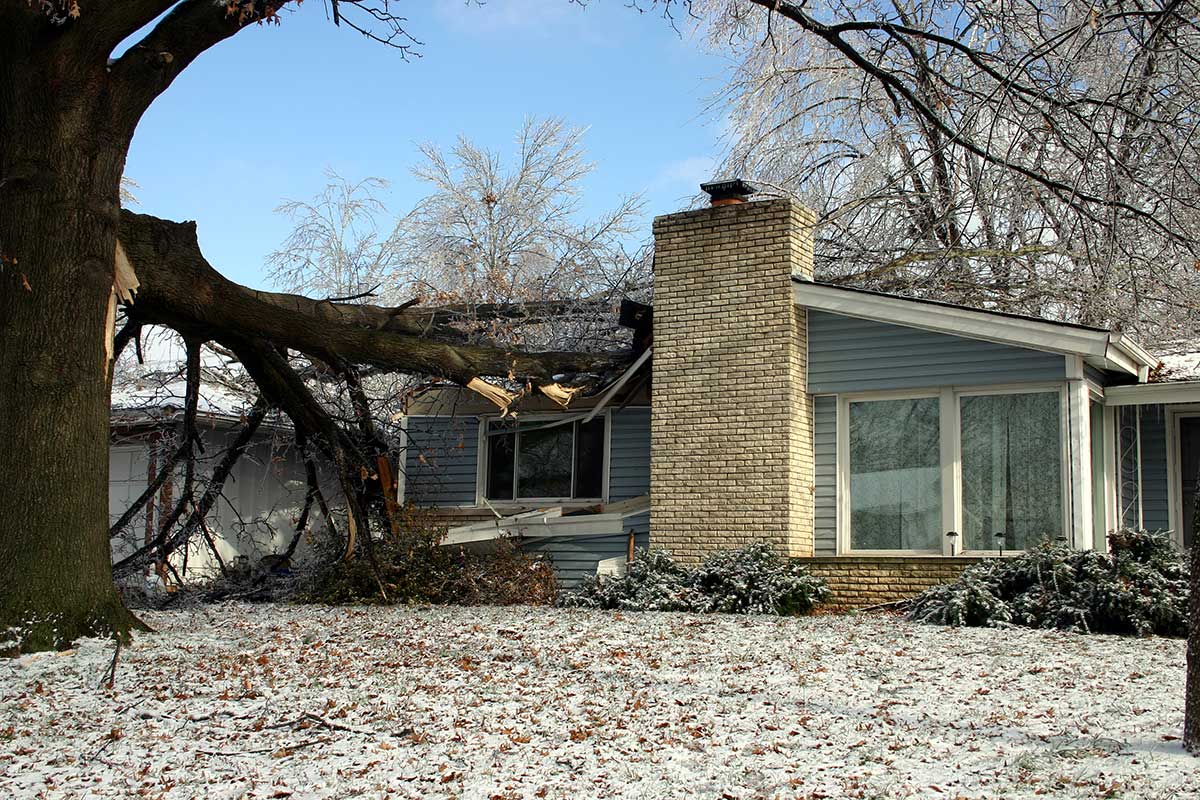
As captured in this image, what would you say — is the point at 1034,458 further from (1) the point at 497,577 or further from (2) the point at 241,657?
(2) the point at 241,657

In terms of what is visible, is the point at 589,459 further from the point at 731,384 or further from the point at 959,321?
the point at 959,321

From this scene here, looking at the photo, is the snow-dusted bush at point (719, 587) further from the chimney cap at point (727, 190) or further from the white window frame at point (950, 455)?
the chimney cap at point (727, 190)

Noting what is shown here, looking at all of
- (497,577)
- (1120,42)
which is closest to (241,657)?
(497,577)

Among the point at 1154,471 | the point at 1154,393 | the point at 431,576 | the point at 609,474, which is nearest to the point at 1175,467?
the point at 1154,471

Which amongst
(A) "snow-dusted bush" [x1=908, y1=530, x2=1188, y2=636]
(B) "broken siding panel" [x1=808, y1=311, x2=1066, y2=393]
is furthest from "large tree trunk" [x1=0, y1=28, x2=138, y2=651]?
(B) "broken siding panel" [x1=808, y1=311, x2=1066, y2=393]

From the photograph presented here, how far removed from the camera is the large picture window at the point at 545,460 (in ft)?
53.1

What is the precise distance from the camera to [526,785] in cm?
596

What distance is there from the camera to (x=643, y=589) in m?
13.0

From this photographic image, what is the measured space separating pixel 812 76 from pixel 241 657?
1480 cm

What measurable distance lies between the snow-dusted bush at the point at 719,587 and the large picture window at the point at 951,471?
3.75ft

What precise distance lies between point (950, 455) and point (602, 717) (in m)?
7.19

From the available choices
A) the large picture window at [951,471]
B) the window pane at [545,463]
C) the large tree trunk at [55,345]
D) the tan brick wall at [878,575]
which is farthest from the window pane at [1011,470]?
the large tree trunk at [55,345]

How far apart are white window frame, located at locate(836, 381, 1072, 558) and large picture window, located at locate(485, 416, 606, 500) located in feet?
11.7

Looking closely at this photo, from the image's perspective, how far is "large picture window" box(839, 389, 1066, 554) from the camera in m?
12.7
